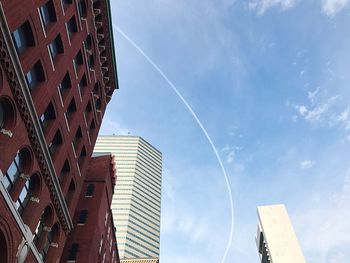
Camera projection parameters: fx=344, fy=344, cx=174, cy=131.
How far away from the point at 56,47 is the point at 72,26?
4672mm

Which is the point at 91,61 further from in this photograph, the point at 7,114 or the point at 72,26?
the point at 7,114

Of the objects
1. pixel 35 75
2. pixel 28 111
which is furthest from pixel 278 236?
pixel 28 111

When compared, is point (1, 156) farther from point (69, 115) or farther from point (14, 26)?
point (69, 115)

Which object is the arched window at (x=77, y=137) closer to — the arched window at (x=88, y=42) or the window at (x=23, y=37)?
the arched window at (x=88, y=42)

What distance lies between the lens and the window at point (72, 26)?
3170cm

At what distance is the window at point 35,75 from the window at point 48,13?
3578 millimetres

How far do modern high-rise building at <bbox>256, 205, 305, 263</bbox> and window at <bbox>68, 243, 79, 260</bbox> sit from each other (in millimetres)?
87676

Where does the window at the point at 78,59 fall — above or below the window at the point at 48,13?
above

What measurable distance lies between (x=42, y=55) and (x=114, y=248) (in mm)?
43651

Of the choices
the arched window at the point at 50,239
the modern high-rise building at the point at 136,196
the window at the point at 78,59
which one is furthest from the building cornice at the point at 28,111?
the modern high-rise building at the point at 136,196

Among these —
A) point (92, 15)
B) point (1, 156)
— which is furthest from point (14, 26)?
point (92, 15)

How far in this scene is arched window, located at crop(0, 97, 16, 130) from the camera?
21.0 meters

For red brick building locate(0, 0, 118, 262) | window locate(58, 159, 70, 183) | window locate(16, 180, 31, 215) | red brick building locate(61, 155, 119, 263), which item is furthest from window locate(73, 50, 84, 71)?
red brick building locate(61, 155, 119, 263)

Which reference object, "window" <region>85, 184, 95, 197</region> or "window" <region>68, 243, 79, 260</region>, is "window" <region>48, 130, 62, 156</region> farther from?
"window" <region>85, 184, 95, 197</region>
